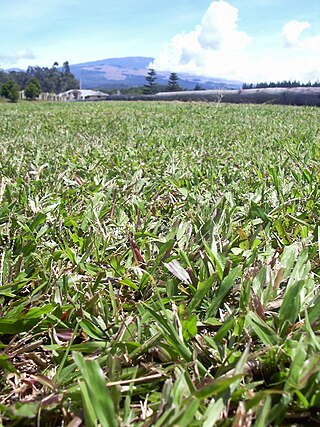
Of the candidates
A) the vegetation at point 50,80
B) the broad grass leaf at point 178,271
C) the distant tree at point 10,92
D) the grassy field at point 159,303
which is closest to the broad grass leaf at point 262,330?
the grassy field at point 159,303

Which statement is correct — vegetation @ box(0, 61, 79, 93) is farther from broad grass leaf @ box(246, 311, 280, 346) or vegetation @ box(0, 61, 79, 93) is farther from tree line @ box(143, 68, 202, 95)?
broad grass leaf @ box(246, 311, 280, 346)

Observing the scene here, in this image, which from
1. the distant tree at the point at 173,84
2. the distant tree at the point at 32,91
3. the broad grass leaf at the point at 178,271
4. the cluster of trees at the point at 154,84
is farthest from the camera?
the distant tree at the point at 32,91

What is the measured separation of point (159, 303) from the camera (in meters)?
0.84

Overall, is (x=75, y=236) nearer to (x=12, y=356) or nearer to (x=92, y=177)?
(x=12, y=356)

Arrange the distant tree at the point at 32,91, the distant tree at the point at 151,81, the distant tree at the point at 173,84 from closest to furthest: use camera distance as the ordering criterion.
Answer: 1. the distant tree at the point at 173,84
2. the distant tree at the point at 151,81
3. the distant tree at the point at 32,91

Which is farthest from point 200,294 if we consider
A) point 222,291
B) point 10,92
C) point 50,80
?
point 50,80

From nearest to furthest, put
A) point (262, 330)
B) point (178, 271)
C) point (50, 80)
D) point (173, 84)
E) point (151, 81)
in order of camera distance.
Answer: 1. point (262, 330)
2. point (178, 271)
3. point (173, 84)
4. point (151, 81)
5. point (50, 80)

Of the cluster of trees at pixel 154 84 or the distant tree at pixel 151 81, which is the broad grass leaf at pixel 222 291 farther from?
the distant tree at pixel 151 81

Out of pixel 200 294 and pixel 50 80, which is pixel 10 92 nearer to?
pixel 50 80

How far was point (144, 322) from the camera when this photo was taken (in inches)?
33.8

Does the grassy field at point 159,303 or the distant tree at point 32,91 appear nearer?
the grassy field at point 159,303

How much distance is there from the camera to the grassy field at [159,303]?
2.05 ft

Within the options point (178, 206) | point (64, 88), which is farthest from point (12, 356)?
point (64, 88)

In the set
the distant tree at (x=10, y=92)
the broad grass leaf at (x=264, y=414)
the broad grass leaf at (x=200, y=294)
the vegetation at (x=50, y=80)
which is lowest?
the broad grass leaf at (x=264, y=414)
